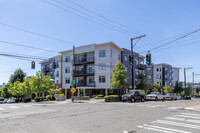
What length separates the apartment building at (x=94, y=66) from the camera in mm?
36131

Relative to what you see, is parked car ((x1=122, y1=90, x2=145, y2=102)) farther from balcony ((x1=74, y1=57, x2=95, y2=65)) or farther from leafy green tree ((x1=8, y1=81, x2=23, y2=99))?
leafy green tree ((x1=8, y1=81, x2=23, y2=99))

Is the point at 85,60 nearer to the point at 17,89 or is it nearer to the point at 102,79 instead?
the point at 102,79

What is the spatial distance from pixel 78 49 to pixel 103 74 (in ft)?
33.8

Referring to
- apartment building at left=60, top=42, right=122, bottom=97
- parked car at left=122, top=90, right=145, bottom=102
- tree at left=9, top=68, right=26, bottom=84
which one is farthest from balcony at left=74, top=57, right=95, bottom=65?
tree at left=9, top=68, right=26, bottom=84

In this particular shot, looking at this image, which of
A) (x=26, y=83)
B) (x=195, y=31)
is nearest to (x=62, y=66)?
(x=26, y=83)

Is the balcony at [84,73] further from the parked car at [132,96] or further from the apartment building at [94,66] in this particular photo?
the parked car at [132,96]

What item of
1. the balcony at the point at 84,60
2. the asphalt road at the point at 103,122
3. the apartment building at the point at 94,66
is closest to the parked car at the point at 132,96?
the apartment building at the point at 94,66

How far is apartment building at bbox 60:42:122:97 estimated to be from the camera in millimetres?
36131

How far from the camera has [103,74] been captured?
36.6 metres

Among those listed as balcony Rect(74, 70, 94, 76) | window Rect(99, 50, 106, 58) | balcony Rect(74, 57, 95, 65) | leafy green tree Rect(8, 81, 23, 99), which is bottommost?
leafy green tree Rect(8, 81, 23, 99)

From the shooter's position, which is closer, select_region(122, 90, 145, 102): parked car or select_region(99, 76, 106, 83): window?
select_region(122, 90, 145, 102): parked car

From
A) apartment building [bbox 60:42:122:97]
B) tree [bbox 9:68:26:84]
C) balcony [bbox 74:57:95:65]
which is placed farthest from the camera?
tree [bbox 9:68:26:84]

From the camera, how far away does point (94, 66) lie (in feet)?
126

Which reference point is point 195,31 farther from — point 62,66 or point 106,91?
point 62,66
